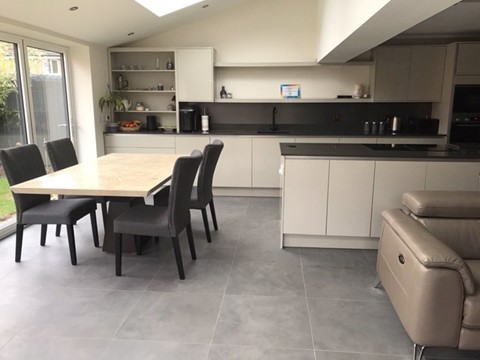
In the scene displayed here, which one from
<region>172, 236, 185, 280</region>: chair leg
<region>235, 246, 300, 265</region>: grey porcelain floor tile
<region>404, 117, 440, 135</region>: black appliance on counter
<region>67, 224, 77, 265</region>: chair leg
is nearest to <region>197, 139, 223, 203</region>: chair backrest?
<region>235, 246, 300, 265</region>: grey porcelain floor tile

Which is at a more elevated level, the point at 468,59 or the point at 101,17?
the point at 101,17

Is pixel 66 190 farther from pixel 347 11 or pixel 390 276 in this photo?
pixel 347 11

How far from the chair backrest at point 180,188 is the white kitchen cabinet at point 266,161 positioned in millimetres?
2203

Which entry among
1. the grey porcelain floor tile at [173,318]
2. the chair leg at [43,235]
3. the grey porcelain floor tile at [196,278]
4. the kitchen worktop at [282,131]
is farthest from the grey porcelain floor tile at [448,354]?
the kitchen worktop at [282,131]

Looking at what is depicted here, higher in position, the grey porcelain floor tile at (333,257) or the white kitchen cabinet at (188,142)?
the white kitchen cabinet at (188,142)

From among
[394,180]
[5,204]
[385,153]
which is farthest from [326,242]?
[5,204]

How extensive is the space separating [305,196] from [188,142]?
2.34m

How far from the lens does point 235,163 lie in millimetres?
5094

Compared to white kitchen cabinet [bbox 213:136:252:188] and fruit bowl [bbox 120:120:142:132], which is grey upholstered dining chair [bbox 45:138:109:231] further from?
white kitchen cabinet [bbox 213:136:252:188]

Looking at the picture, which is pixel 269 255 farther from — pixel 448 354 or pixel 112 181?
pixel 448 354

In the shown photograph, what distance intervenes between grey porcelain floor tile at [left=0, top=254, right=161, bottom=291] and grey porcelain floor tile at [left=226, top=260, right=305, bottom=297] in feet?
2.12

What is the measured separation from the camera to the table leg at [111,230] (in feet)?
10.6

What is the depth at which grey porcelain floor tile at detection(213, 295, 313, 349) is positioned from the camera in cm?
212

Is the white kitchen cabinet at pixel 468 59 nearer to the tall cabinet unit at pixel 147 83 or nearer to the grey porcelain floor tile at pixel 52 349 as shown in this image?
the tall cabinet unit at pixel 147 83
